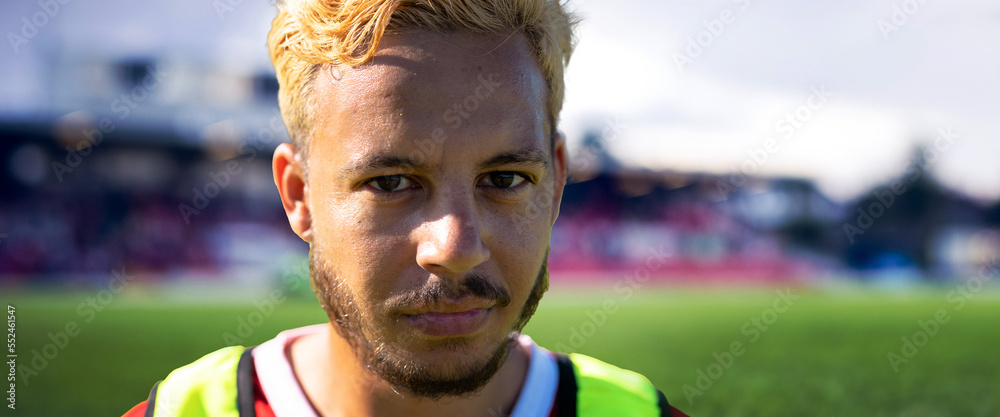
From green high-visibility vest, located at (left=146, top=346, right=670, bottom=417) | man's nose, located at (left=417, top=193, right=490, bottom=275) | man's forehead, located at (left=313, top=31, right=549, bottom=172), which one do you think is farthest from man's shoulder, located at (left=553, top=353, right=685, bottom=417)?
man's forehead, located at (left=313, top=31, right=549, bottom=172)

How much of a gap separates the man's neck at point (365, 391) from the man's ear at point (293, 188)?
0.36 m

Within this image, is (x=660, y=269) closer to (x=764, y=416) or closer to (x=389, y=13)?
(x=764, y=416)

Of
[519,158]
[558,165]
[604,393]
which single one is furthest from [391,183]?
[604,393]

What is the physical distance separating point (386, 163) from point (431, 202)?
156mm

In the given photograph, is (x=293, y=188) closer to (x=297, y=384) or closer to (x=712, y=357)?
(x=297, y=384)

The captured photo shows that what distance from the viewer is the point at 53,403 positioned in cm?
584

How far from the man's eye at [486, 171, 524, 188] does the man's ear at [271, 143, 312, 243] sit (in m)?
0.61

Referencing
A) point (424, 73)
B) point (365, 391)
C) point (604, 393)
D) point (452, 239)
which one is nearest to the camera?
point (452, 239)

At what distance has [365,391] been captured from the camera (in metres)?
1.98

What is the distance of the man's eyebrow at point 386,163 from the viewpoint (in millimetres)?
1683

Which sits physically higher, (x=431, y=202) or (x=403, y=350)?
(x=431, y=202)

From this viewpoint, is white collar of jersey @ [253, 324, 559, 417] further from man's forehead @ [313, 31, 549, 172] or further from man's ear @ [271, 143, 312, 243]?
man's forehead @ [313, 31, 549, 172]

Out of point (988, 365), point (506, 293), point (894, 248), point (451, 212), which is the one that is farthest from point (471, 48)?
point (894, 248)

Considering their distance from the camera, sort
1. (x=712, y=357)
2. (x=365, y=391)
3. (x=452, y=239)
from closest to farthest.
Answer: (x=452, y=239) → (x=365, y=391) → (x=712, y=357)
